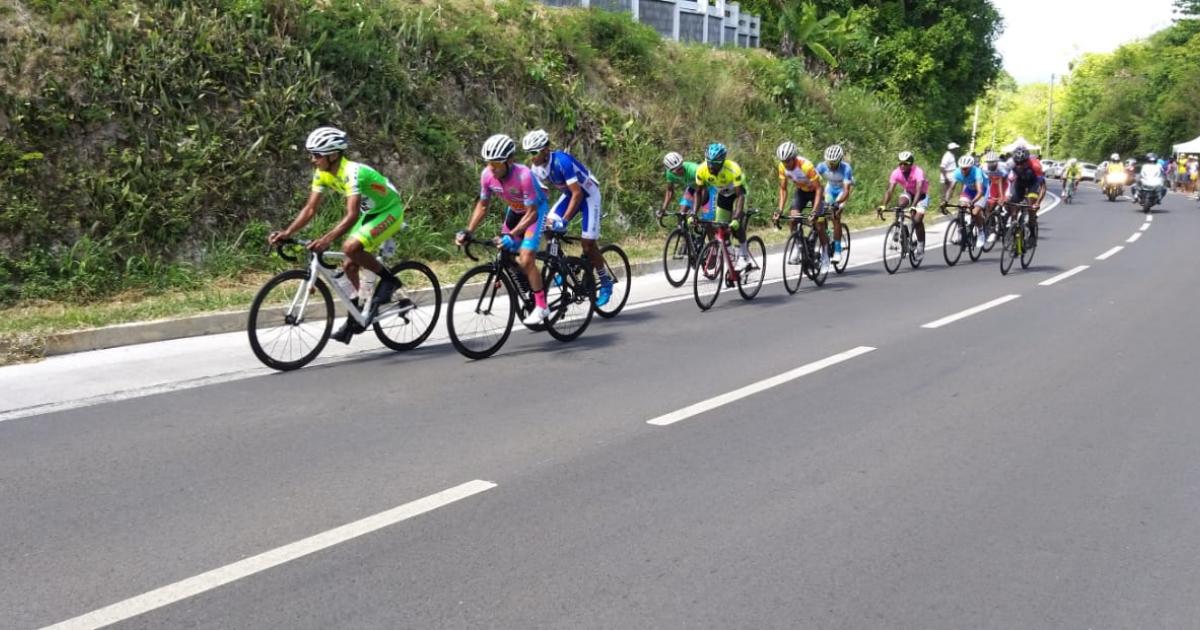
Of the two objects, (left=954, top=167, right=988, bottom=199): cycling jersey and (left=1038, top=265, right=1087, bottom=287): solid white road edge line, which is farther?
(left=954, top=167, right=988, bottom=199): cycling jersey

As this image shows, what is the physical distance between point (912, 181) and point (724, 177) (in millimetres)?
5025

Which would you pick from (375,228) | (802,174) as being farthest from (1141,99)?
(375,228)

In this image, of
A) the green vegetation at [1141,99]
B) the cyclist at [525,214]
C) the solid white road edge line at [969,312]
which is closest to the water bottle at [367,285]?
the cyclist at [525,214]

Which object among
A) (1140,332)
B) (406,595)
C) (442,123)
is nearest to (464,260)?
(442,123)

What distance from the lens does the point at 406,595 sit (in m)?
3.87

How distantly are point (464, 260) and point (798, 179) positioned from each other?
4.97m

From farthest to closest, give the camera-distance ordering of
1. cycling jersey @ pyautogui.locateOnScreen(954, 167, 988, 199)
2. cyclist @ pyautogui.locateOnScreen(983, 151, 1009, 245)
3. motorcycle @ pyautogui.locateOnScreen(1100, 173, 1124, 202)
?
motorcycle @ pyautogui.locateOnScreen(1100, 173, 1124, 202) < cyclist @ pyautogui.locateOnScreen(983, 151, 1009, 245) < cycling jersey @ pyautogui.locateOnScreen(954, 167, 988, 199)

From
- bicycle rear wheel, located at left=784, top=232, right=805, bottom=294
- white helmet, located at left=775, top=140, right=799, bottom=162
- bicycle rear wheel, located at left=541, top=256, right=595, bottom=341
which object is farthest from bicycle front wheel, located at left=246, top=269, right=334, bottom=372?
bicycle rear wheel, located at left=784, top=232, right=805, bottom=294

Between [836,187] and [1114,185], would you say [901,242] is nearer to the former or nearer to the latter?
[836,187]

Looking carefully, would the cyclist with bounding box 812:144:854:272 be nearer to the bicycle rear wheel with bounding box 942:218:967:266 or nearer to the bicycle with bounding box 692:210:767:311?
the bicycle with bounding box 692:210:767:311

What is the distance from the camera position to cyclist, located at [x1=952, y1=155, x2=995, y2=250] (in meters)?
16.7

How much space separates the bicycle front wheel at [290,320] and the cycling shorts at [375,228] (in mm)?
510

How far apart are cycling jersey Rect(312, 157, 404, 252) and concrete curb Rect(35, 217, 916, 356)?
1391mm

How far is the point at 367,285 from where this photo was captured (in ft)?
28.8
